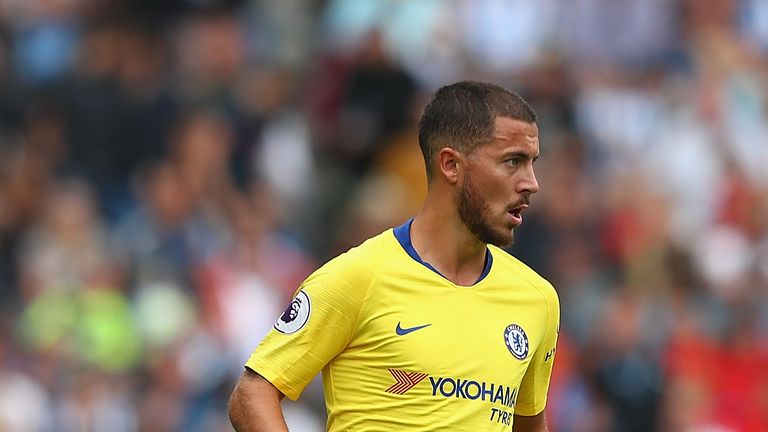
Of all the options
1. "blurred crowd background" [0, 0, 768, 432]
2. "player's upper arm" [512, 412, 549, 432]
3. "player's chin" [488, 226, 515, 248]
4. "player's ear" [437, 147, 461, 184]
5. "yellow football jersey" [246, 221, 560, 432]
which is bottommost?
"blurred crowd background" [0, 0, 768, 432]

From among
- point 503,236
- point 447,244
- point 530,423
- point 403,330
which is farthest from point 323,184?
point 403,330

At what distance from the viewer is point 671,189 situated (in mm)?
13484

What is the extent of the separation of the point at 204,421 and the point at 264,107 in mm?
3339

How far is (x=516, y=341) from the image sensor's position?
18.6 ft

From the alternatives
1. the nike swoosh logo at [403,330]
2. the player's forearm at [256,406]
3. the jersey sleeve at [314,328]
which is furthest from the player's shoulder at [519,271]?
the player's forearm at [256,406]

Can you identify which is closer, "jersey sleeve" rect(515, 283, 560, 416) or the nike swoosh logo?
the nike swoosh logo

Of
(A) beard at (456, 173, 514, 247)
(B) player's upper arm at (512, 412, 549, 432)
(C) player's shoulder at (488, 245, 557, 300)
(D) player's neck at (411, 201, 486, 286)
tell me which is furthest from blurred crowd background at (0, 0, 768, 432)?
(A) beard at (456, 173, 514, 247)

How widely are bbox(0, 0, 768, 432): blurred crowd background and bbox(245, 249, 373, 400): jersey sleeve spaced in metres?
6.10

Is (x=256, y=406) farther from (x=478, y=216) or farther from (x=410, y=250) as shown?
(x=478, y=216)

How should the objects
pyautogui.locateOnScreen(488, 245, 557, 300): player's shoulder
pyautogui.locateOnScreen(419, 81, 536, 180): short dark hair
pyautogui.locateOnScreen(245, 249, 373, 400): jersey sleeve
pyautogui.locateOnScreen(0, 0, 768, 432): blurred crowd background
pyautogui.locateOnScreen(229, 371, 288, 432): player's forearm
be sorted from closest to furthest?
1. pyautogui.locateOnScreen(229, 371, 288, 432): player's forearm
2. pyautogui.locateOnScreen(245, 249, 373, 400): jersey sleeve
3. pyautogui.locateOnScreen(419, 81, 536, 180): short dark hair
4. pyautogui.locateOnScreen(488, 245, 557, 300): player's shoulder
5. pyautogui.locateOnScreen(0, 0, 768, 432): blurred crowd background

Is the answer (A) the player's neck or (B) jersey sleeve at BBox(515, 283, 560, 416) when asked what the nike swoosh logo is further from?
(B) jersey sleeve at BBox(515, 283, 560, 416)

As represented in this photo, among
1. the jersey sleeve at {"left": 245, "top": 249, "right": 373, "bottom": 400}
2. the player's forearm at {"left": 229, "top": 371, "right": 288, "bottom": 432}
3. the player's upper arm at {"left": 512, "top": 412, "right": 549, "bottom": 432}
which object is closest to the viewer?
the player's forearm at {"left": 229, "top": 371, "right": 288, "bottom": 432}

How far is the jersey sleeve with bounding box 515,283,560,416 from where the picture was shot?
231 inches

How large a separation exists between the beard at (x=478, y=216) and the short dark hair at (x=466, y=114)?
0.14 meters
